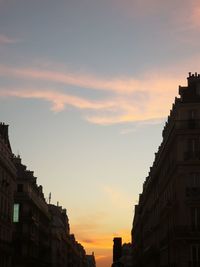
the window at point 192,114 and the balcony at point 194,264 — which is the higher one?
the window at point 192,114

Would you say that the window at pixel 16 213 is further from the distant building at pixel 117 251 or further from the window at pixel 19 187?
the distant building at pixel 117 251

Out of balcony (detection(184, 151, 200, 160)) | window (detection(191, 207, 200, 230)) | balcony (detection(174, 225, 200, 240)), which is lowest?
balcony (detection(174, 225, 200, 240))

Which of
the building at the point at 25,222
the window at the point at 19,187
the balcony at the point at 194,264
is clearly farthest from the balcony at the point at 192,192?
the window at the point at 19,187

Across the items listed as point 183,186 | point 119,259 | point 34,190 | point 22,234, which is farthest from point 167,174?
point 119,259

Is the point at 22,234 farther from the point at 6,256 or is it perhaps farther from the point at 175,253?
the point at 175,253

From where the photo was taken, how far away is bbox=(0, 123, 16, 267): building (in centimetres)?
7612

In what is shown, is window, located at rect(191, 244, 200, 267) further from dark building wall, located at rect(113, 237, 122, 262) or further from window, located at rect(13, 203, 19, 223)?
window, located at rect(13, 203, 19, 223)

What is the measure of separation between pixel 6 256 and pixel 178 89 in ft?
112

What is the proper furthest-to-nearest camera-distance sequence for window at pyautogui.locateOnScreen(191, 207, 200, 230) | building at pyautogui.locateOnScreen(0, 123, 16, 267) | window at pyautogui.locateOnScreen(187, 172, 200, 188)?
building at pyautogui.locateOnScreen(0, 123, 16, 267) < window at pyautogui.locateOnScreen(187, 172, 200, 188) < window at pyautogui.locateOnScreen(191, 207, 200, 230)

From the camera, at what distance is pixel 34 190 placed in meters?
115

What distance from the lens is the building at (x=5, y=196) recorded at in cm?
7612

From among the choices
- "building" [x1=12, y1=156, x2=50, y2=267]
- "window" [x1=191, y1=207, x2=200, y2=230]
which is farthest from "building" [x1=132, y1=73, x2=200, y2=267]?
"building" [x1=12, y1=156, x2=50, y2=267]

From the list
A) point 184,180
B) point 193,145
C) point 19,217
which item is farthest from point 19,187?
point 193,145

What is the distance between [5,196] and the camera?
79375mm
